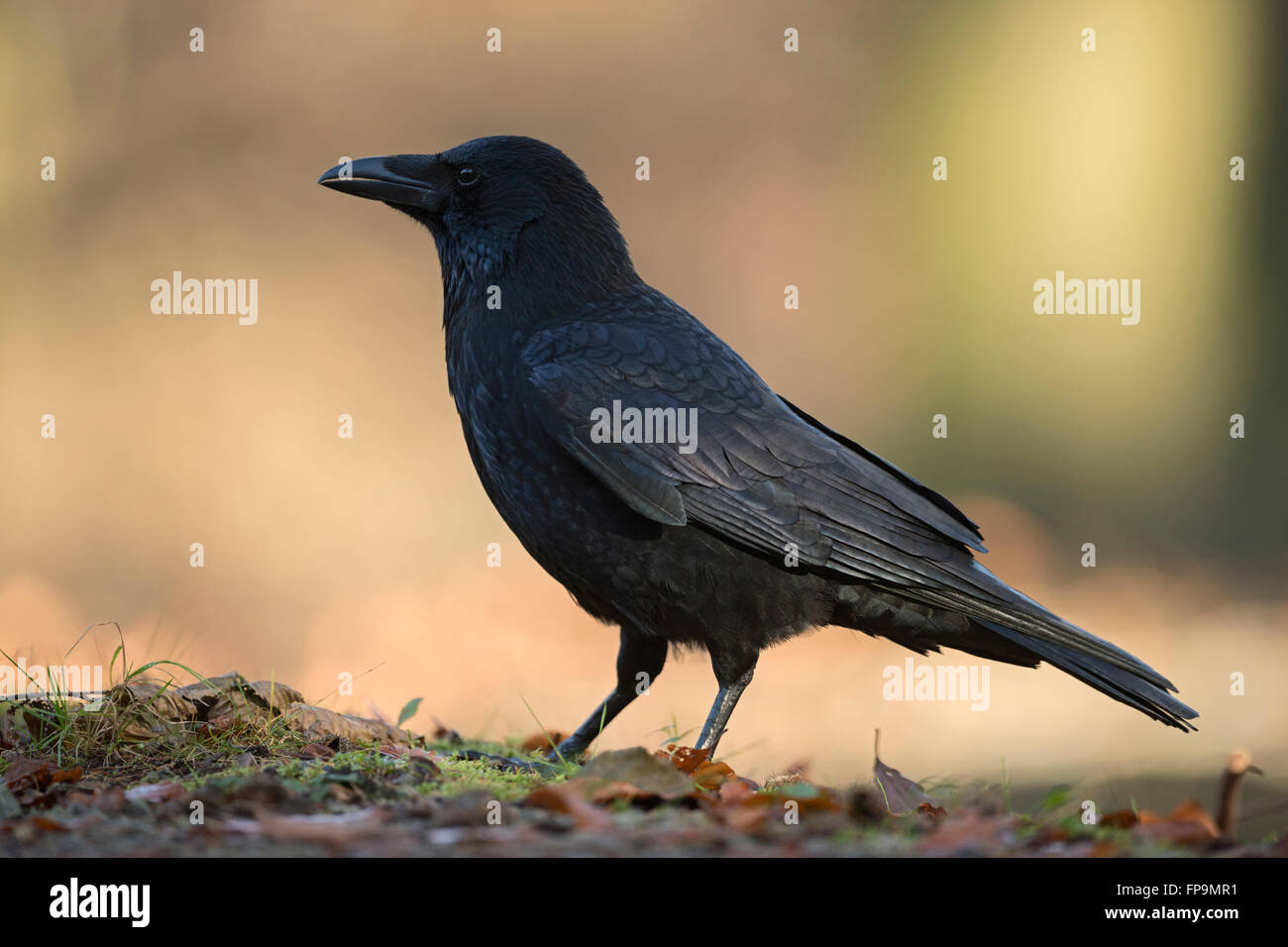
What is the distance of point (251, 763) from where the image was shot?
3.03m

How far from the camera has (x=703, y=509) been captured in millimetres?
3605

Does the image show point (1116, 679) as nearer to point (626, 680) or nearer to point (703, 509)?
point (703, 509)

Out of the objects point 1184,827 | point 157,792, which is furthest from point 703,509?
point 157,792

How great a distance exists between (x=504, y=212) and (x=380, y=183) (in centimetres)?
52

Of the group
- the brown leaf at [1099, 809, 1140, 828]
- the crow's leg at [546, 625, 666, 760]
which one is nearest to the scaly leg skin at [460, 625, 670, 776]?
the crow's leg at [546, 625, 666, 760]

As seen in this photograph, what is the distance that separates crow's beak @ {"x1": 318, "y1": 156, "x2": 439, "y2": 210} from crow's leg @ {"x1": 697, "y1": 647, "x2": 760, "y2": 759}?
6.62 ft

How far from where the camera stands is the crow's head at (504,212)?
4.14 m

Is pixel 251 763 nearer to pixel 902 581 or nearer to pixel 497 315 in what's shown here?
pixel 497 315

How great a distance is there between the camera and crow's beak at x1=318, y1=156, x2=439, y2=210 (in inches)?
169

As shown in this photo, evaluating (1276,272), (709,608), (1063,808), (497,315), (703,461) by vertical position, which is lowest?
(1063,808)

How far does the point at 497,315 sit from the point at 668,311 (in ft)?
2.06

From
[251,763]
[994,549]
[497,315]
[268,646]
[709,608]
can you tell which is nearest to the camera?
[251,763]

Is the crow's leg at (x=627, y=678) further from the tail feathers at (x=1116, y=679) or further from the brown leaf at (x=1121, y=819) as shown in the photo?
the brown leaf at (x=1121, y=819)

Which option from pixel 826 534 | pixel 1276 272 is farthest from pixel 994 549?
pixel 826 534
